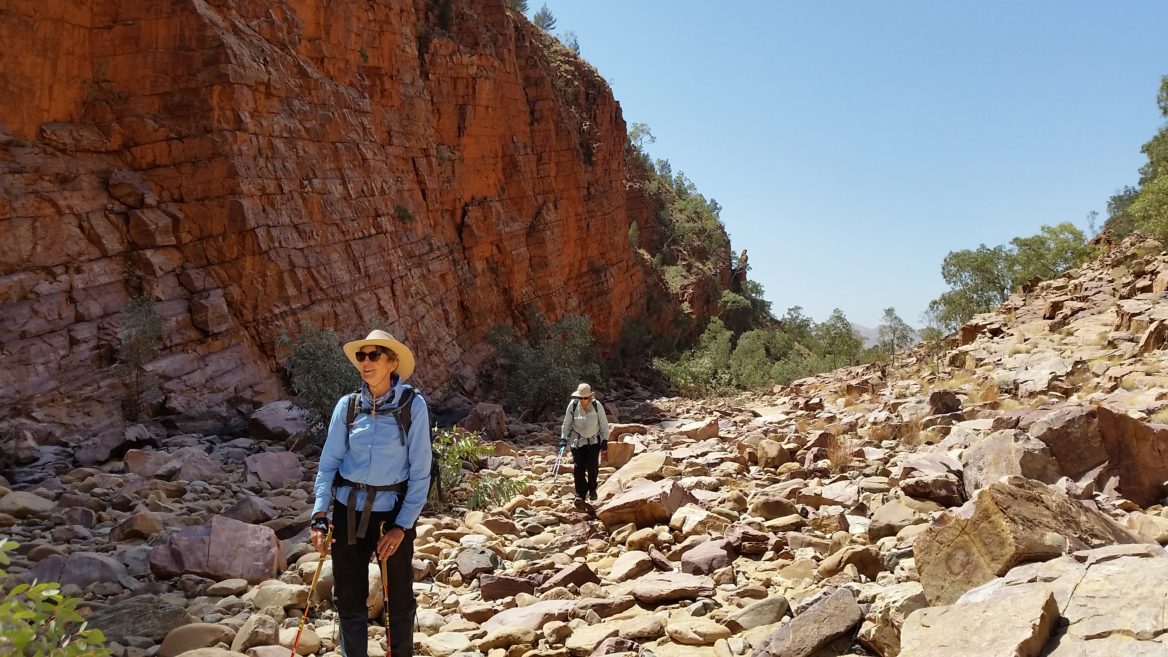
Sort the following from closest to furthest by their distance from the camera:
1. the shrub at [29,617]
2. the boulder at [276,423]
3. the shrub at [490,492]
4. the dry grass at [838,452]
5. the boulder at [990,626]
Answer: the shrub at [29,617] → the boulder at [990,626] → the dry grass at [838,452] → the shrub at [490,492] → the boulder at [276,423]

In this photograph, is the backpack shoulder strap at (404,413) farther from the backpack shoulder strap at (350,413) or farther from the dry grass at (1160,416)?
the dry grass at (1160,416)

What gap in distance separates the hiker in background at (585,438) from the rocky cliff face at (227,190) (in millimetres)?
8955

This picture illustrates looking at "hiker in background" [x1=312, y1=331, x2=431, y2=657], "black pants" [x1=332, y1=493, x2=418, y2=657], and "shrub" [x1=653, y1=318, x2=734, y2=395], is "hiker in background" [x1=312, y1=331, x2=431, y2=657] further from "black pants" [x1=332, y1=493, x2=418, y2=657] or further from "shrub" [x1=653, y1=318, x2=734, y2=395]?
"shrub" [x1=653, y1=318, x2=734, y2=395]

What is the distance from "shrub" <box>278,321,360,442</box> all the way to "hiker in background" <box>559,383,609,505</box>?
5676mm

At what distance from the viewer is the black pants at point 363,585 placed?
15.2 feet

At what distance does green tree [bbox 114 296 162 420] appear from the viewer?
14.1 meters

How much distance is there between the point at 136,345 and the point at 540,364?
13.3 meters

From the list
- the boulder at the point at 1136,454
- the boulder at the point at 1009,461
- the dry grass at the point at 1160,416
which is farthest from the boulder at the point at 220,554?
the dry grass at the point at 1160,416

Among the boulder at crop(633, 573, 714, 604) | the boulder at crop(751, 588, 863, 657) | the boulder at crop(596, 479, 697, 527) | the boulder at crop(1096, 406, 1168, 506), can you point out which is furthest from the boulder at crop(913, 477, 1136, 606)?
the boulder at crop(596, 479, 697, 527)

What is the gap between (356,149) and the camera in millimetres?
22922

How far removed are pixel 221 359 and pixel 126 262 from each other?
9.00 feet

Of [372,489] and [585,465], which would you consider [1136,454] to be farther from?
[372,489]

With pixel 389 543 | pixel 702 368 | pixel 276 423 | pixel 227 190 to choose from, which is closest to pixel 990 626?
pixel 389 543

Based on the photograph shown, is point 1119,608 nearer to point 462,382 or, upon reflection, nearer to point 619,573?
point 619,573
